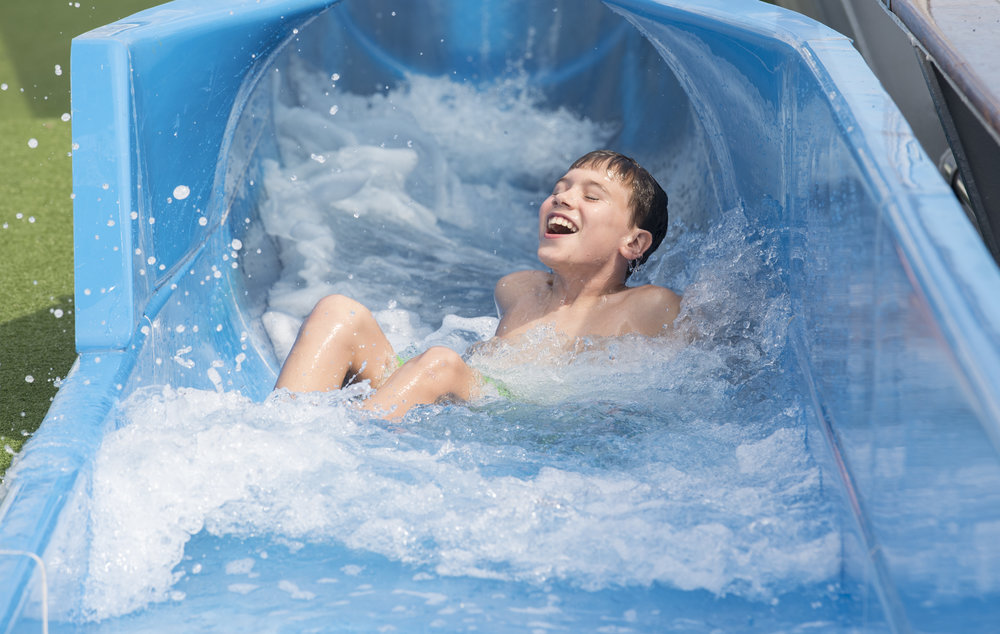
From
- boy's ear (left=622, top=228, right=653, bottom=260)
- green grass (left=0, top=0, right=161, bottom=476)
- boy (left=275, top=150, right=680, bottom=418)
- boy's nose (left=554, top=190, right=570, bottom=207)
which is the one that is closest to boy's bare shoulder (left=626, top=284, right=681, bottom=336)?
boy (left=275, top=150, right=680, bottom=418)

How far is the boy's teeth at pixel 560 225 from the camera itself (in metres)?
1.97

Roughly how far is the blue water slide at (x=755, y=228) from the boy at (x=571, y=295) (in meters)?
0.22

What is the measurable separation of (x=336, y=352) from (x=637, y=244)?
63 cm

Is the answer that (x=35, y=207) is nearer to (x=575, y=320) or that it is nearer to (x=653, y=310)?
(x=575, y=320)

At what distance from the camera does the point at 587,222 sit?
6.46 ft

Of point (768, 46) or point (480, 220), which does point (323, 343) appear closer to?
point (768, 46)

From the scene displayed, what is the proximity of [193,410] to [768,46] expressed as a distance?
1094 mm

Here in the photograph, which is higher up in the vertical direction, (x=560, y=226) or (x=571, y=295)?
(x=560, y=226)

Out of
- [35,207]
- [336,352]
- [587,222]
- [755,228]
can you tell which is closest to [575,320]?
[587,222]

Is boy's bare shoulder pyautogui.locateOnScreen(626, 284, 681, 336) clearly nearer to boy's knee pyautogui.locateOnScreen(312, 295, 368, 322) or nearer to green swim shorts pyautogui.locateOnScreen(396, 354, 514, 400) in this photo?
green swim shorts pyautogui.locateOnScreen(396, 354, 514, 400)

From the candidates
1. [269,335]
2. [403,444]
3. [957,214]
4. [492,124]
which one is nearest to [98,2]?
[492,124]

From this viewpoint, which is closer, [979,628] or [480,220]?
[979,628]

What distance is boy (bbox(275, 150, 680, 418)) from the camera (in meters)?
1.75

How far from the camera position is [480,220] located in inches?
114
